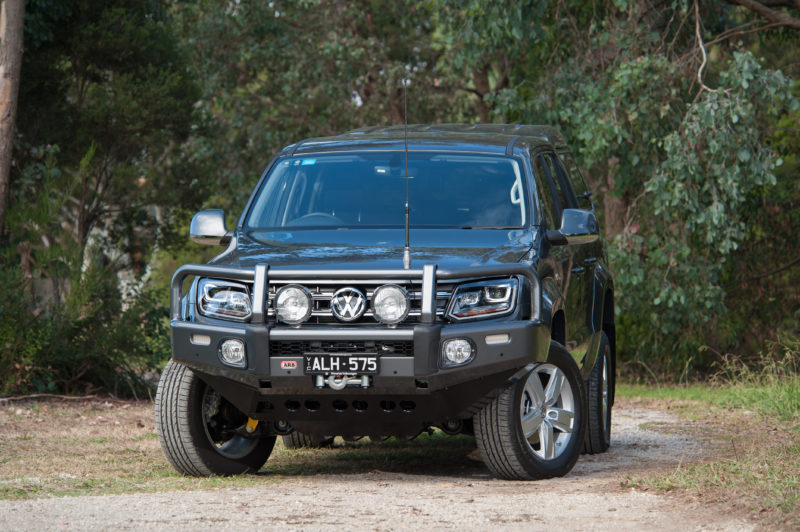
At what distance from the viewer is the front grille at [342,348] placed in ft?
20.7

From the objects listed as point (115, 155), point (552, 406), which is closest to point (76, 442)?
point (552, 406)

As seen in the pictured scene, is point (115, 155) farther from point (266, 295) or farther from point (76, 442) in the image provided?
point (266, 295)

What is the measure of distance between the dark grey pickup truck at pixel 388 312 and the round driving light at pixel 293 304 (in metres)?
0.01

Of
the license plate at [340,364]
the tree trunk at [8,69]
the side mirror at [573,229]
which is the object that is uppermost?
the tree trunk at [8,69]

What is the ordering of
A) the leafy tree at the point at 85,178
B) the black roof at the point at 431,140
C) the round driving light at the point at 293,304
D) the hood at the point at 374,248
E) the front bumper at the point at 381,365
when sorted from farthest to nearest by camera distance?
the leafy tree at the point at 85,178
the black roof at the point at 431,140
the hood at the point at 374,248
the round driving light at the point at 293,304
the front bumper at the point at 381,365

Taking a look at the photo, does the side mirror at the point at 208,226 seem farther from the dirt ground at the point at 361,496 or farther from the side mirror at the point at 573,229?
the side mirror at the point at 573,229

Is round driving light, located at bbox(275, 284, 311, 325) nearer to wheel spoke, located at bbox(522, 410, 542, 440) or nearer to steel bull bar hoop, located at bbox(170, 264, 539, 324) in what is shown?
steel bull bar hoop, located at bbox(170, 264, 539, 324)

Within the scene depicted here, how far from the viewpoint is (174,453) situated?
6918 mm

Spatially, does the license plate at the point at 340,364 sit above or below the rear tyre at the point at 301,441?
above

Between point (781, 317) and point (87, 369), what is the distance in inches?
370

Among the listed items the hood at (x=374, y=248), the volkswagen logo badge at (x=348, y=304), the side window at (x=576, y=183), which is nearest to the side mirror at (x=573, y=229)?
the hood at (x=374, y=248)

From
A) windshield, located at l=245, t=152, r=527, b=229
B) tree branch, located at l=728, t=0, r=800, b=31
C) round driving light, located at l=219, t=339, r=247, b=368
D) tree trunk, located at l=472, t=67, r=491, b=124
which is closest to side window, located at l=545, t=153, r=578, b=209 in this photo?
windshield, located at l=245, t=152, r=527, b=229

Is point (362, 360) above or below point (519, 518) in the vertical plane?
above

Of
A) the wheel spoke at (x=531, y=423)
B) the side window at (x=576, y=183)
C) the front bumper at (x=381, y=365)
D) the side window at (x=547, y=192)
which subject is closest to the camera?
the front bumper at (x=381, y=365)
